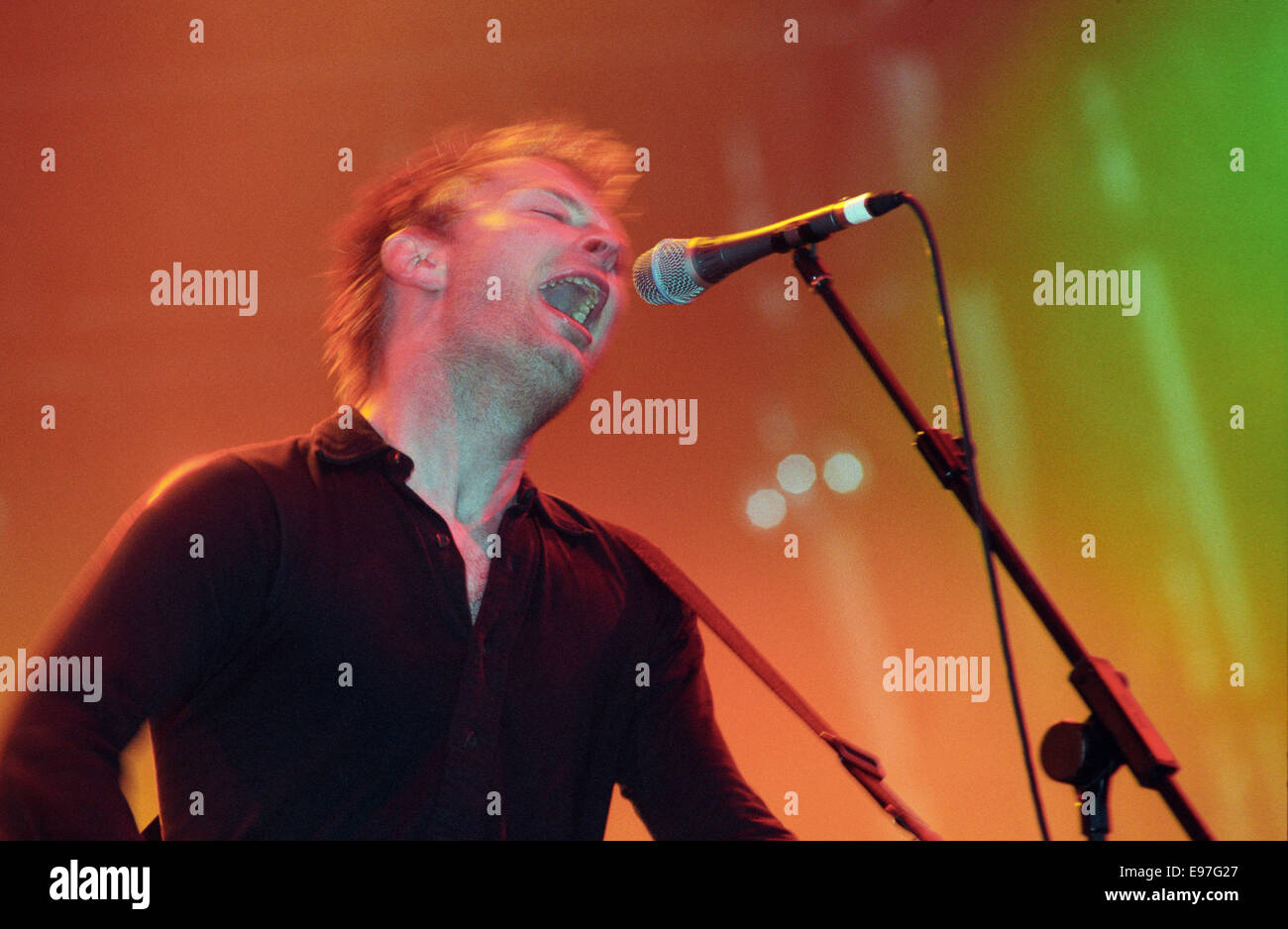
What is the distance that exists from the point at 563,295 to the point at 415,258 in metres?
0.30

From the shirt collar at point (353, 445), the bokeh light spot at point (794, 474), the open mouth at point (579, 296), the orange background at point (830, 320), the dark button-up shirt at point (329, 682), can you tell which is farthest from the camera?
the bokeh light spot at point (794, 474)

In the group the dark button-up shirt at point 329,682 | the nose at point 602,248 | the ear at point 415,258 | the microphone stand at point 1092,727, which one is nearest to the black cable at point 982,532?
the microphone stand at point 1092,727

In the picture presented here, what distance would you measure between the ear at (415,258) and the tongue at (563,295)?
0.21m

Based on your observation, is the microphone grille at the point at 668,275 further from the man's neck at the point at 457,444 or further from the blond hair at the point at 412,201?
the blond hair at the point at 412,201

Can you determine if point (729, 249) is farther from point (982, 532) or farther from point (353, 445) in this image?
point (353, 445)

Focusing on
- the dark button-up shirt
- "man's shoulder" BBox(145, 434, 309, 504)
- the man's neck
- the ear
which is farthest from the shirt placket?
the ear

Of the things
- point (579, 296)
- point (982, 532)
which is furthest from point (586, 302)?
point (982, 532)

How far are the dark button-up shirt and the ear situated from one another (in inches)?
13.3

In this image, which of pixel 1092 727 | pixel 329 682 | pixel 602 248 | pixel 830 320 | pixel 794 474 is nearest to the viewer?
pixel 1092 727

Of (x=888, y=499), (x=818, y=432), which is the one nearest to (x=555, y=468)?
(x=818, y=432)

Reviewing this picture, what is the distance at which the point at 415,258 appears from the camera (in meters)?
2.17

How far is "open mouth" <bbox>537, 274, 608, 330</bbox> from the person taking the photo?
2.11 meters

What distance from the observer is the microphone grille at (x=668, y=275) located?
1.64 m
